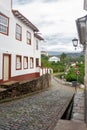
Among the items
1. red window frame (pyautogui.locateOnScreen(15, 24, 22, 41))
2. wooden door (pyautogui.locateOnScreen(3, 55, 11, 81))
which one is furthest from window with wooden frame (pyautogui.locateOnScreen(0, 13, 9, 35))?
red window frame (pyautogui.locateOnScreen(15, 24, 22, 41))

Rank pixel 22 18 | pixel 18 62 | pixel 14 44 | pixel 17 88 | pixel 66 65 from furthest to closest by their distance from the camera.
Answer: pixel 66 65 → pixel 18 62 → pixel 22 18 → pixel 14 44 → pixel 17 88

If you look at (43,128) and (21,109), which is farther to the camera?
(21,109)

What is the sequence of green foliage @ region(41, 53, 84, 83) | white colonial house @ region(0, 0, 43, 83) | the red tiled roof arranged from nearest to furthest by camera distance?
1. white colonial house @ region(0, 0, 43, 83)
2. the red tiled roof
3. green foliage @ region(41, 53, 84, 83)

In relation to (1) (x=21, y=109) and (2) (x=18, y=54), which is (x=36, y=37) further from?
(1) (x=21, y=109)

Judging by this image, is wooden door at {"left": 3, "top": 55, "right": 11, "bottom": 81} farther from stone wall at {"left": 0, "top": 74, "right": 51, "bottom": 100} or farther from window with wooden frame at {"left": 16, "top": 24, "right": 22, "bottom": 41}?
window with wooden frame at {"left": 16, "top": 24, "right": 22, "bottom": 41}

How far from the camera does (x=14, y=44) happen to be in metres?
19.9

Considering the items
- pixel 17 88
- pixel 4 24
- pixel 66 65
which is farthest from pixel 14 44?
pixel 66 65

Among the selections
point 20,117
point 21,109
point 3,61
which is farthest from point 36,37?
point 20,117

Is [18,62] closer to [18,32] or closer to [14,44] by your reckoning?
[14,44]

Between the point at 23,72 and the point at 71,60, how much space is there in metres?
88.2

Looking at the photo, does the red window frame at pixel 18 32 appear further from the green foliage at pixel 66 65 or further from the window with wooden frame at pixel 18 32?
the green foliage at pixel 66 65

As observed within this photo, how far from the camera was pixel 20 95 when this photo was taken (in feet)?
56.5

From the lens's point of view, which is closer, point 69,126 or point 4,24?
point 69,126

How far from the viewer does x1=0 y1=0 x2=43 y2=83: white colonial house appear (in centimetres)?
1761
